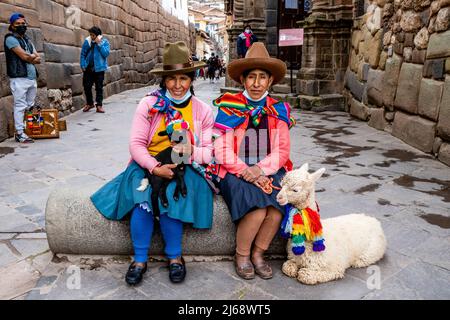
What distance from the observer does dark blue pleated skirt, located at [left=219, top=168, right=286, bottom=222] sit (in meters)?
2.60

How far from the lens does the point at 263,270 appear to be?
262 centimetres

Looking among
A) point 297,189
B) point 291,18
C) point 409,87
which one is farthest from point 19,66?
point 291,18

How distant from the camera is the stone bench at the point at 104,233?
280 cm

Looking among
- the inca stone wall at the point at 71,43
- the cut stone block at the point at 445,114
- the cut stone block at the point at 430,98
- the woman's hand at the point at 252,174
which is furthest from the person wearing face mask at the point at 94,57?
the woman's hand at the point at 252,174

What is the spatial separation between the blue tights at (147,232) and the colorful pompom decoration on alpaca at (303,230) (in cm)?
66

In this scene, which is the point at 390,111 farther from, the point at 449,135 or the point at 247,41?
the point at 247,41

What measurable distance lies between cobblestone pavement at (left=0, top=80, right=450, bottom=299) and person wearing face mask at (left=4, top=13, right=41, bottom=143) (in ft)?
1.38

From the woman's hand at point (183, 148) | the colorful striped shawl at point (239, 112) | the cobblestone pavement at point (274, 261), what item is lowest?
the cobblestone pavement at point (274, 261)

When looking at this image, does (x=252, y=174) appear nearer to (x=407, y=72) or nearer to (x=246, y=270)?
(x=246, y=270)

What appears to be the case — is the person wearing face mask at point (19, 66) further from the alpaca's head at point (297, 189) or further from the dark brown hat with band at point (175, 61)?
the alpaca's head at point (297, 189)

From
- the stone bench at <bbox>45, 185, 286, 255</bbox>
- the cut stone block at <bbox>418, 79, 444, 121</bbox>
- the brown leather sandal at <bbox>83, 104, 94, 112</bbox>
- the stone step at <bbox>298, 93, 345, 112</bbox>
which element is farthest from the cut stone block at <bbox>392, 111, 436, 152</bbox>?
the brown leather sandal at <bbox>83, 104, 94, 112</bbox>

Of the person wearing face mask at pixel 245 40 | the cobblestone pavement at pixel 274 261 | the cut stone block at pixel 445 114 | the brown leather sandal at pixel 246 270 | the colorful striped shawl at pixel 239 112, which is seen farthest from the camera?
the person wearing face mask at pixel 245 40
